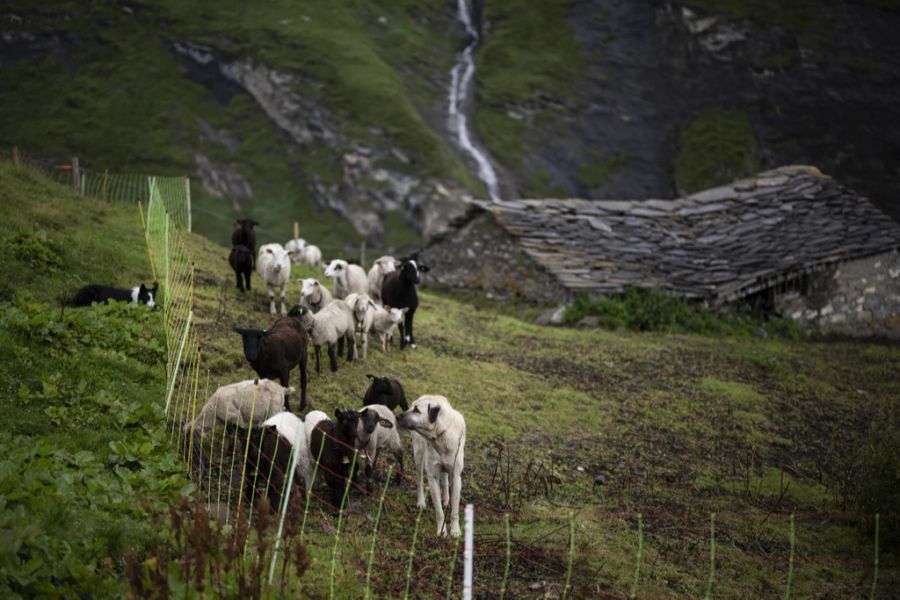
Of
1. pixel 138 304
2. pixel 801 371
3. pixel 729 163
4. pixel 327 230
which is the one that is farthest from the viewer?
pixel 729 163

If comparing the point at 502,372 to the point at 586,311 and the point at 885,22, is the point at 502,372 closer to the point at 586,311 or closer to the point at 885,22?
the point at 586,311

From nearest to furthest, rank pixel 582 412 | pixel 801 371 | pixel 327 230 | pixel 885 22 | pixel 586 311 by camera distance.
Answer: pixel 582 412 → pixel 801 371 → pixel 586 311 → pixel 327 230 → pixel 885 22

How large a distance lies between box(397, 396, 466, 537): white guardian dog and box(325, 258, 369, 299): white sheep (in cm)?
847

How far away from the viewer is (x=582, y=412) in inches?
590

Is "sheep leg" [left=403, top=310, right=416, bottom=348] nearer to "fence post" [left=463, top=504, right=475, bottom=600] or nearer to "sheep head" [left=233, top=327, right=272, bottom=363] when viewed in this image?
"sheep head" [left=233, top=327, right=272, bottom=363]

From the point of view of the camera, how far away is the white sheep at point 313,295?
15.7 m

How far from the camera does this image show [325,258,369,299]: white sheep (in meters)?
17.5

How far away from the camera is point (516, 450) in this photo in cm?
1209

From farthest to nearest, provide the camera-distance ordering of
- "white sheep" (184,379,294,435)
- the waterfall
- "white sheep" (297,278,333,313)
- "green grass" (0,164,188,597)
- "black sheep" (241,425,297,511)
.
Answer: the waterfall → "white sheep" (297,278,333,313) → "white sheep" (184,379,294,435) → "black sheep" (241,425,297,511) → "green grass" (0,164,188,597)

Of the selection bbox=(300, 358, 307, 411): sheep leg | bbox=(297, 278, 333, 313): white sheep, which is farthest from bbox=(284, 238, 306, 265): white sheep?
bbox=(300, 358, 307, 411): sheep leg

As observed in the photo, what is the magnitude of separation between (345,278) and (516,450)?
6.86m

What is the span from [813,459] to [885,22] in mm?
75526

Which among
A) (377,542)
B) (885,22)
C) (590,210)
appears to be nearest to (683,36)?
(885,22)

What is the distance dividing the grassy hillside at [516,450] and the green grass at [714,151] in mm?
49197
